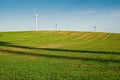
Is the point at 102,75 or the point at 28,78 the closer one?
the point at 28,78

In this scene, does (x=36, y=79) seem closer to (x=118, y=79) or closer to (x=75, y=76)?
(x=75, y=76)

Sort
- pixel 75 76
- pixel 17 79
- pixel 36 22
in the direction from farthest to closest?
pixel 36 22, pixel 75 76, pixel 17 79

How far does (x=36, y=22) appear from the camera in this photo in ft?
257

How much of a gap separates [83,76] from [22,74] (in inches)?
184

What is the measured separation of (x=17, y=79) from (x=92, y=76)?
5566mm

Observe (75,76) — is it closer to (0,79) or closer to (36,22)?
(0,79)

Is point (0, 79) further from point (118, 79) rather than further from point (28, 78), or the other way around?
point (118, 79)

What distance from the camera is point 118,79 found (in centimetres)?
1491

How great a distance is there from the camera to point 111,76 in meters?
15.9

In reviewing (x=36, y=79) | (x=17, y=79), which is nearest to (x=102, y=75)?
(x=36, y=79)

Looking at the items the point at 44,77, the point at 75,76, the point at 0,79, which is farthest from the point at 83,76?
the point at 0,79

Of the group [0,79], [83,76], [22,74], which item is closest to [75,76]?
[83,76]

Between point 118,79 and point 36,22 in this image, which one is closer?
point 118,79

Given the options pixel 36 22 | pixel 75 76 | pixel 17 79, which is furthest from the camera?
pixel 36 22
